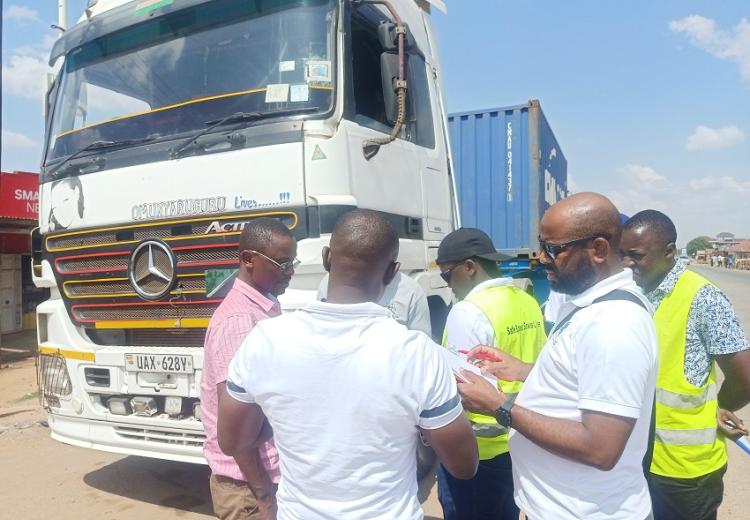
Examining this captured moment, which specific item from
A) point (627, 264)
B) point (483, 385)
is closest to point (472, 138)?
point (627, 264)

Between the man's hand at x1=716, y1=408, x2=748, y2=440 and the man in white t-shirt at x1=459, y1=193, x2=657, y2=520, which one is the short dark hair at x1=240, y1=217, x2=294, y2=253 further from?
the man's hand at x1=716, y1=408, x2=748, y2=440

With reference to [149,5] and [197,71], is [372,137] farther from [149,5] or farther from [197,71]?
[149,5]

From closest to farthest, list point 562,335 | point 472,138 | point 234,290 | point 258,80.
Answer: point 562,335, point 234,290, point 258,80, point 472,138

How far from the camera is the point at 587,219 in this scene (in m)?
1.51

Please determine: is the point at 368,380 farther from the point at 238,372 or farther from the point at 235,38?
the point at 235,38

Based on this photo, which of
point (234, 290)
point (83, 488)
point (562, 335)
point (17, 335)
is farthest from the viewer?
point (17, 335)

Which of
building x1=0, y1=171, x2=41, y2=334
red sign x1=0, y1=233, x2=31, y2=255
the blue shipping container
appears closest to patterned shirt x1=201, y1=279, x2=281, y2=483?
the blue shipping container

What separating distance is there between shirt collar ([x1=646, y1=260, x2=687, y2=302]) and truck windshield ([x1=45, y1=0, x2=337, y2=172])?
183 centimetres

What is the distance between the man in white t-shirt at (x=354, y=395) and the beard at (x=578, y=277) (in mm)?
407

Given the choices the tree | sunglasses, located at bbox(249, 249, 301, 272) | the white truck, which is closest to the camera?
sunglasses, located at bbox(249, 249, 301, 272)

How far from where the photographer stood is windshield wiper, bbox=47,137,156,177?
3490mm

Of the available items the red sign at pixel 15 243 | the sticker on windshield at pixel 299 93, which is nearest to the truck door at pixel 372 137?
the sticker on windshield at pixel 299 93

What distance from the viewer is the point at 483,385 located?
1604mm

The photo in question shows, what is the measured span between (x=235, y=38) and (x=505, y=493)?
276cm
